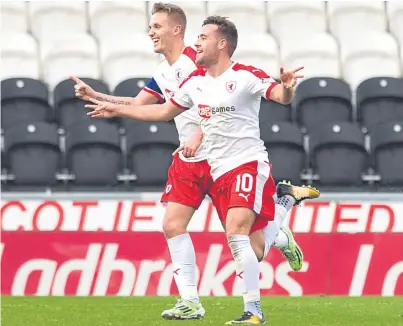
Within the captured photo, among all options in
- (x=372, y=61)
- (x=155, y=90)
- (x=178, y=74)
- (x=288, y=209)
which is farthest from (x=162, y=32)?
Result: (x=372, y=61)

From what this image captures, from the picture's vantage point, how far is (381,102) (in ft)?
46.7

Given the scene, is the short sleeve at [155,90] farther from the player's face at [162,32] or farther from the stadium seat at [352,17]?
the stadium seat at [352,17]

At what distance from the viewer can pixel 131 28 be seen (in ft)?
51.8

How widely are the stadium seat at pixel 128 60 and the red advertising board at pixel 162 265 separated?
3.94 m


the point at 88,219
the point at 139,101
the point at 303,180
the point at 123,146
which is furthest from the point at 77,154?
the point at 139,101

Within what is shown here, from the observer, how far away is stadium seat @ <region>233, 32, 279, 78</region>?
591 inches

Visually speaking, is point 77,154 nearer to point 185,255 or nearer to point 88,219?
point 88,219

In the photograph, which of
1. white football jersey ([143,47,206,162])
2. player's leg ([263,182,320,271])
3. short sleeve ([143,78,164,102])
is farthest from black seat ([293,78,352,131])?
white football jersey ([143,47,206,162])

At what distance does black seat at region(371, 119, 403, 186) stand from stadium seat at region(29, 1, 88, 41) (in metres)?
4.70

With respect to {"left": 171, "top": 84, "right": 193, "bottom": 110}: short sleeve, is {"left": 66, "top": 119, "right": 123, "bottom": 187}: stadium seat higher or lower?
lower

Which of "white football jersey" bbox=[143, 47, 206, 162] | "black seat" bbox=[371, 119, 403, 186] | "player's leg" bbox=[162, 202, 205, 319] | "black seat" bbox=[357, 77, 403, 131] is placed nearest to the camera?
"player's leg" bbox=[162, 202, 205, 319]

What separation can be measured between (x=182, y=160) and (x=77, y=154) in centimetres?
539

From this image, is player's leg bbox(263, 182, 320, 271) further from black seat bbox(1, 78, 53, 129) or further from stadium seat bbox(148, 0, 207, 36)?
stadium seat bbox(148, 0, 207, 36)

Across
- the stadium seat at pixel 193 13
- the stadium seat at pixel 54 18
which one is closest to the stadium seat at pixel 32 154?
the stadium seat at pixel 54 18
